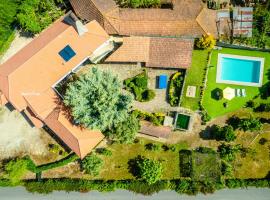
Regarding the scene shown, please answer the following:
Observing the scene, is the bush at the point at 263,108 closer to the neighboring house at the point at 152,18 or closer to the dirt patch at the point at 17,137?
the neighboring house at the point at 152,18

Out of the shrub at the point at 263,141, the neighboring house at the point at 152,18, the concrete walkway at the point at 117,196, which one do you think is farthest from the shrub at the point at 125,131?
the shrub at the point at 263,141

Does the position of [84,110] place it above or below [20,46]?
below

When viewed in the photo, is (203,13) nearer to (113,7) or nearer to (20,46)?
(113,7)

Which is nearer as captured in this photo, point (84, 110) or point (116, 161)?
point (84, 110)

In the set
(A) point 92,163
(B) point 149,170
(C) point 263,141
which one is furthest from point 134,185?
(C) point 263,141

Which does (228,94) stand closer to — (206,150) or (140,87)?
(206,150)

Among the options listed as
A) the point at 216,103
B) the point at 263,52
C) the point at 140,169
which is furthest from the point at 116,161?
the point at 263,52
